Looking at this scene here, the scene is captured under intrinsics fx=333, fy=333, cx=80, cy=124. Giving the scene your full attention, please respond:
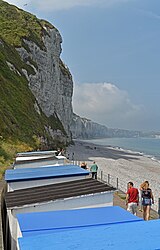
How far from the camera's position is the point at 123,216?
6160 millimetres

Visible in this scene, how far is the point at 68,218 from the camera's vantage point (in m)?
6.15

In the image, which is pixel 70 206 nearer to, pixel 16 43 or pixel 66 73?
pixel 16 43

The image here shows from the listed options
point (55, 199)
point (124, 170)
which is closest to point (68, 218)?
point (55, 199)

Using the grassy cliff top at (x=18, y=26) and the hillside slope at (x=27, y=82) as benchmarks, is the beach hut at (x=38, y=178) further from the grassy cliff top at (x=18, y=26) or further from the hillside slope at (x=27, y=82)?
the grassy cliff top at (x=18, y=26)

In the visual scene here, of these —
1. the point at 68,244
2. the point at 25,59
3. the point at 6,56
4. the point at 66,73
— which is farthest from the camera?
the point at 66,73

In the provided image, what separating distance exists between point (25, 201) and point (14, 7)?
291 ft

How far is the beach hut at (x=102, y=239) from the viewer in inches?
164

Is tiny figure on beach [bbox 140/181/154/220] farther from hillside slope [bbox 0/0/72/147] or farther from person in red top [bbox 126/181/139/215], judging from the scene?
hillside slope [bbox 0/0/72/147]

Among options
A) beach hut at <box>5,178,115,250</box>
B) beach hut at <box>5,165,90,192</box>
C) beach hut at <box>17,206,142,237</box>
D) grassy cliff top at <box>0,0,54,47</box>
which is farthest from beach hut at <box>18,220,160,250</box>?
grassy cliff top at <box>0,0,54,47</box>

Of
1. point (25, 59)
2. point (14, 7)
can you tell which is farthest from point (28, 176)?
point (14, 7)

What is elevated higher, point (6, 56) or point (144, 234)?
point (6, 56)

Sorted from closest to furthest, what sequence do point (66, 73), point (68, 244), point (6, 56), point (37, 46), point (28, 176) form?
point (68, 244) < point (28, 176) < point (6, 56) < point (37, 46) < point (66, 73)

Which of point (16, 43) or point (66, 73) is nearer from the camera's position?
point (16, 43)

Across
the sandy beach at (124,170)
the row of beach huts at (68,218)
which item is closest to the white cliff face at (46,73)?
the sandy beach at (124,170)
